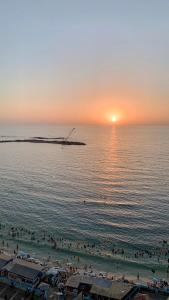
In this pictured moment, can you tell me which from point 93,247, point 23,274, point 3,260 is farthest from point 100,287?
point 93,247

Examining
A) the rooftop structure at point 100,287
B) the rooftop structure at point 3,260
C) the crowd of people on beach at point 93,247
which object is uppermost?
the crowd of people on beach at point 93,247

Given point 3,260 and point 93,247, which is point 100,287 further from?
point 93,247

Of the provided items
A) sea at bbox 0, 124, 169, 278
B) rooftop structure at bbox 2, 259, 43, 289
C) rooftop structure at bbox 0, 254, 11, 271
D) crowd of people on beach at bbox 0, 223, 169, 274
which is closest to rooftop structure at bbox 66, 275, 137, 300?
rooftop structure at bbox 2, 259, 43, 289

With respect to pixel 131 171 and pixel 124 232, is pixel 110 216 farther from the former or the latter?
pixel 131 171

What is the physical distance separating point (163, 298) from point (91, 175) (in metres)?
71.9

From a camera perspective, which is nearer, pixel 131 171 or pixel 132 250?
pixel 132 250

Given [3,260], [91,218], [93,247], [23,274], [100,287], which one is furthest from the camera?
[91,218]

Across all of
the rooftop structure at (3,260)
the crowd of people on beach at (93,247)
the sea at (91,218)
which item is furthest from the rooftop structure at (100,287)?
the crowd of people on beach at (93,247)

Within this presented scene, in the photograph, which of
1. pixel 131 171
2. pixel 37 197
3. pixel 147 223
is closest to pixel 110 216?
pixel 147 223

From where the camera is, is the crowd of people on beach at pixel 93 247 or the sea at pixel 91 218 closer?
the crowd of people on beach at pixel 93 247

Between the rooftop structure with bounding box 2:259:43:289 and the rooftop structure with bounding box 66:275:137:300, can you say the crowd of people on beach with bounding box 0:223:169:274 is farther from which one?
the rooftop structure with bounding box 66:275:137:300

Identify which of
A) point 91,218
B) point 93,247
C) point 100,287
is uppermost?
point 91,218

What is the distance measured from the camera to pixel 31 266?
45219 mm

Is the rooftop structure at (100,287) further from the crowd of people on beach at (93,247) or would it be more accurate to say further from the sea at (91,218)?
the crowd of people on beach at (93,247)
